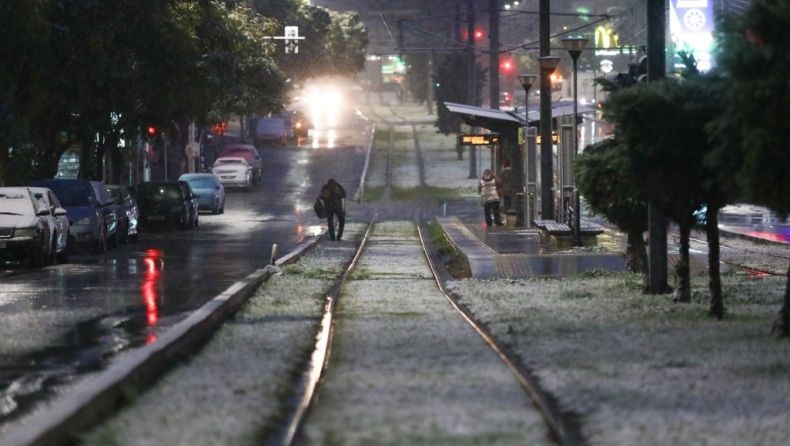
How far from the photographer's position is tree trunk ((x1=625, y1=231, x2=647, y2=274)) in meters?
21.3

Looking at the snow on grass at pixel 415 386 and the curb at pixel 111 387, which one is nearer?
the curb at pixel 111 387

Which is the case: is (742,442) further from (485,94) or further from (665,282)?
(485,94)

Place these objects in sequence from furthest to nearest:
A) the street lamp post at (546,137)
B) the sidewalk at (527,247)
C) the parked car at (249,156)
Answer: the parked car at (249,156), the street lamp post at (546,137), the sidewalk at (527,247)

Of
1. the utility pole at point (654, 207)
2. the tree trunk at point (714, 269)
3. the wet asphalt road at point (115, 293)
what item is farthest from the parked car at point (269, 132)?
the tree trunk at point (714, 269)

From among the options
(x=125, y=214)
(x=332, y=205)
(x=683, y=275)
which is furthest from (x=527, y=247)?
(x=683, y=275)

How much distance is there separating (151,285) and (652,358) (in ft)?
36.7

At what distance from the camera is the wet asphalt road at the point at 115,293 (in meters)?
12.3

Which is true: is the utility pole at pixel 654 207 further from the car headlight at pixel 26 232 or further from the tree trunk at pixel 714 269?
the car headlight at pixel 26 232

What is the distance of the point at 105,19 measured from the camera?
37.2 meters

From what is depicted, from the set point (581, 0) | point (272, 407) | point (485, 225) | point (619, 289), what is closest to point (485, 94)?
point (581, 0)

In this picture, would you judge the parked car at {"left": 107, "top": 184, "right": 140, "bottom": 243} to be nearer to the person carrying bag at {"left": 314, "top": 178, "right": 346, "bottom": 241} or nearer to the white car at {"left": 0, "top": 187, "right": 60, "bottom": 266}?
the person carrying bag at {"left": 314, "top": 178, "right": 346, "bottom": 241}

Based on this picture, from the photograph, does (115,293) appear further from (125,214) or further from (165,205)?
(165,205)

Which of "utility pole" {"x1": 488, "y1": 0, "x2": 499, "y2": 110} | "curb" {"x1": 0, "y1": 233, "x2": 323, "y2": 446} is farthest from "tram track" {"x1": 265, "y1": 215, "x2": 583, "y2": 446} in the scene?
"utility pole" {"x1": 488, "y1": 0, "x2": 499, "y2": 110}

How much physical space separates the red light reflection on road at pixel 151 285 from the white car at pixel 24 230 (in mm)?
1912
